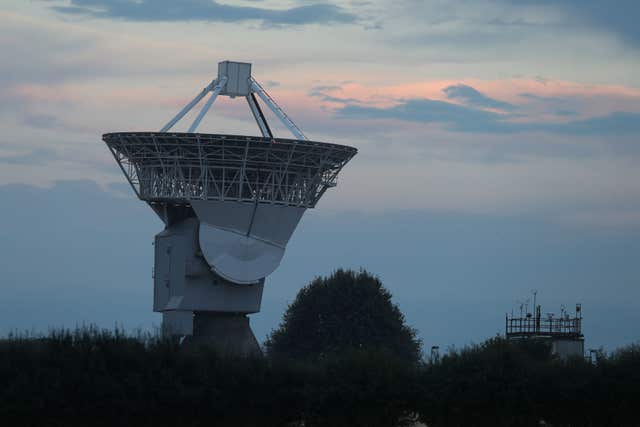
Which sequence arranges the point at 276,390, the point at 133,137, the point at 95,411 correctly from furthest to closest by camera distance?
the point at 133,137
the point at 276,390
the point at 95,411

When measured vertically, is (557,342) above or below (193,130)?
below

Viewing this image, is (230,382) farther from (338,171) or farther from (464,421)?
(338,171)

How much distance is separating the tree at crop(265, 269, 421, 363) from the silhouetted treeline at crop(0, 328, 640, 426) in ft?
134

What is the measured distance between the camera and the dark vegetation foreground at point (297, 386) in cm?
6169

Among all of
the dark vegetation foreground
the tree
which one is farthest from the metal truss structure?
the tree

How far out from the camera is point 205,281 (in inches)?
3081

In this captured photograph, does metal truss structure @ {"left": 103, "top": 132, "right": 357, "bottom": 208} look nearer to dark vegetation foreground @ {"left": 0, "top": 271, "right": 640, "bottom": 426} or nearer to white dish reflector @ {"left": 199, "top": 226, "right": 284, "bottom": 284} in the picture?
white dish reflector @ {"left": 199, "top": 226, "right": 284, "bottom": 284}

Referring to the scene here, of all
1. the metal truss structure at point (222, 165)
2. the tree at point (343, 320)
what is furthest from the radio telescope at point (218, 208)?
the tree at point (343, 320)

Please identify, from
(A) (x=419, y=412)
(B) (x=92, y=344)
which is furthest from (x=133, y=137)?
(A) (x=419, y=412)

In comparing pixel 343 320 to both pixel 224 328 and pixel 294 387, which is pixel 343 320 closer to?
pixel 224 328

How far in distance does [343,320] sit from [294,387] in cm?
4550

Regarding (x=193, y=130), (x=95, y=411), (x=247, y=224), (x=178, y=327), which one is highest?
(x=193, y=130)

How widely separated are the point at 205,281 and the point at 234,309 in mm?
2589

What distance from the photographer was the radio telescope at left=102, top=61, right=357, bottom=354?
251ft
